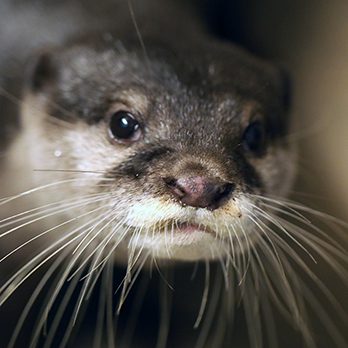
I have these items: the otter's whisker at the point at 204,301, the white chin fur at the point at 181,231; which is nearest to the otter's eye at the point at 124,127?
the white chin fur at the point at 181,231

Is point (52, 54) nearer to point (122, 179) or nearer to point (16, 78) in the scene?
point (16, 78)

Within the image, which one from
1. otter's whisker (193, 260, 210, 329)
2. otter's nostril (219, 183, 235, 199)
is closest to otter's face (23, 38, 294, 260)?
Answer: otter's nostril (219, 183, 235, 199)

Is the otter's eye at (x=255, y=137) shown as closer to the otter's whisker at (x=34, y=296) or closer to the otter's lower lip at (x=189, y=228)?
the otter's lower lip at (x=189, y=228)

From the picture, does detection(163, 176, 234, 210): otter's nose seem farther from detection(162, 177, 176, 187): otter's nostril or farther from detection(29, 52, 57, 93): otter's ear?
detection(29, 52, 57, 93): otter's ear

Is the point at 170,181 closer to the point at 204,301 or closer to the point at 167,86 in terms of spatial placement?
the point at 167,86

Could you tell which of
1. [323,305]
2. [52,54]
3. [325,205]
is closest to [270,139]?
[325,205]

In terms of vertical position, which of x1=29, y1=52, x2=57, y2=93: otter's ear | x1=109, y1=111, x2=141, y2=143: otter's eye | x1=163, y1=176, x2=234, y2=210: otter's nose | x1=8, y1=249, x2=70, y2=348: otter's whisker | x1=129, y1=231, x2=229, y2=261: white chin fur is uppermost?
x1=29, y1=52, x2=57, y2=93: otter's ear
